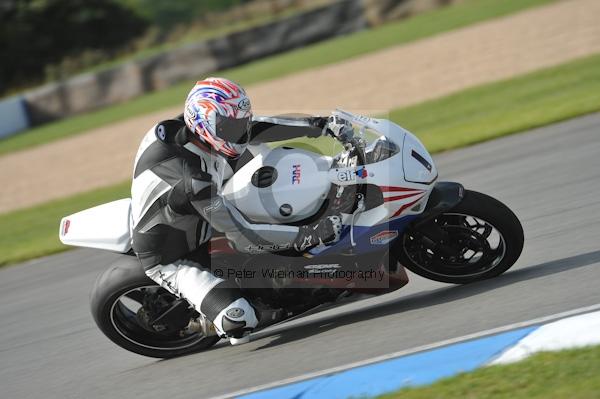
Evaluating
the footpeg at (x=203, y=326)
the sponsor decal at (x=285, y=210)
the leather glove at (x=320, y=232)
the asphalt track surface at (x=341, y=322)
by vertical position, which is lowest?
the asphalt track surface at (x=341, y=322)

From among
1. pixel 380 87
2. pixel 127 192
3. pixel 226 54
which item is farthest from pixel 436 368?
pixel 226 54

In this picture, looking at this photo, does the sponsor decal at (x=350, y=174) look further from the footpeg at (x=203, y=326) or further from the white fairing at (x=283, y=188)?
the footpeg at (x=203, y=326)

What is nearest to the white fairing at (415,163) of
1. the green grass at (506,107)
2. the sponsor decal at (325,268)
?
the sponsor decal at (325,268)

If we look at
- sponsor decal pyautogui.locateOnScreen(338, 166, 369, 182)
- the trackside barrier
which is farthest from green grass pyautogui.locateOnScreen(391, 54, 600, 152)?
the trackside barrier

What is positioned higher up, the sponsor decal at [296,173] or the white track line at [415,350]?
the sponsor decal at [296,173]

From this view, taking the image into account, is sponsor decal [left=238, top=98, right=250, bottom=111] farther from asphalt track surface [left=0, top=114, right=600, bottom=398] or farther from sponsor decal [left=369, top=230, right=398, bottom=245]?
asphalt track surface [left=0, top=114, right=600, bottom=398]

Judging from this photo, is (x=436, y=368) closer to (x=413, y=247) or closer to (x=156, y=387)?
(x=413, y=247)

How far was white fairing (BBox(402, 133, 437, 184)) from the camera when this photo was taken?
16.5ft

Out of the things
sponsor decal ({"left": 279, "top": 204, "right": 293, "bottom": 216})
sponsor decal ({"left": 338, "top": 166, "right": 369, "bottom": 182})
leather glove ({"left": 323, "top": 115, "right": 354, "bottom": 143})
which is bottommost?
sponsor decal ({"left": 279, "top": 204, "right": 293, "bottom": 216})

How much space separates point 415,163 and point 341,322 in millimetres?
1224

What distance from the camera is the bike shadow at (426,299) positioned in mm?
5348

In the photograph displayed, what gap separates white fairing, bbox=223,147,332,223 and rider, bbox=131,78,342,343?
0.07 m

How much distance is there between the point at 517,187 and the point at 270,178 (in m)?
3.58

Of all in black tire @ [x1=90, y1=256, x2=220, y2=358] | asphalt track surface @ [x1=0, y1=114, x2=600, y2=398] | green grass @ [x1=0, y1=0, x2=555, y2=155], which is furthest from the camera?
green grass @ [x1=0, y1=0, x2=555, y2=155]
